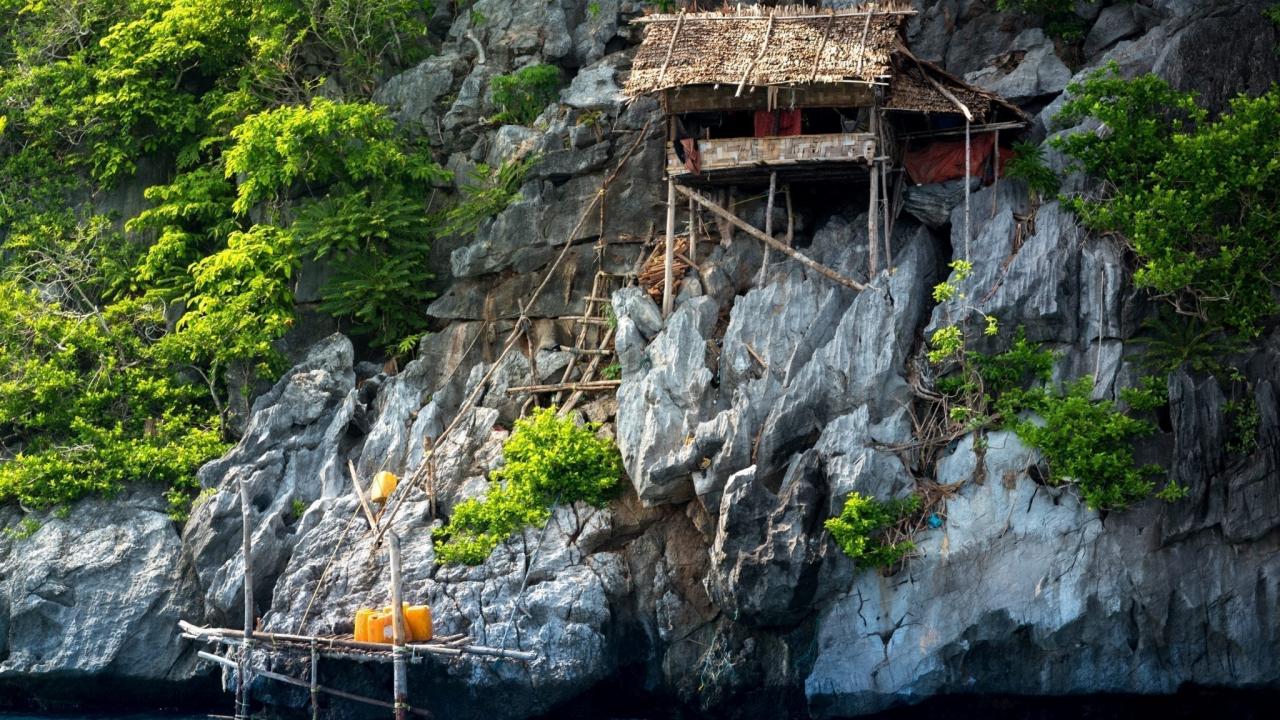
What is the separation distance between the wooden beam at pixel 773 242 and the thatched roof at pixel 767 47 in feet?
5.81

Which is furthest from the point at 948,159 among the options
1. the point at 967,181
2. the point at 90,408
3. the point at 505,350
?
the point at 90,408

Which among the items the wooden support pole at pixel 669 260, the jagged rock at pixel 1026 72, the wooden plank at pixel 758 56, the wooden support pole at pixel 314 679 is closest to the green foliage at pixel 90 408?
the wooden support pole at pixel 314 679

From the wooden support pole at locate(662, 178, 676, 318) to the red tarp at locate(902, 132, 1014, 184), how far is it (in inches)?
134

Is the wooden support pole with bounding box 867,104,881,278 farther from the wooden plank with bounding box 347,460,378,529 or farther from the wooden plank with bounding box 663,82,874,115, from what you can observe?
the wooden plank with bounding box 347,460,378,529

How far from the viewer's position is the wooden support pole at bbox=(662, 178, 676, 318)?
24.9 meters

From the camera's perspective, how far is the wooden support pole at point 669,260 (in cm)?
2492

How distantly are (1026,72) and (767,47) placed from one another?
4093 millimetres

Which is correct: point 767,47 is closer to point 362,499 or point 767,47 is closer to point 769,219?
point 769,219

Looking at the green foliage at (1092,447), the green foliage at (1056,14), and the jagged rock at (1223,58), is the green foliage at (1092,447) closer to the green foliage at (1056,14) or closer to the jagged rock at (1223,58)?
the jagged rock at (1223,58)

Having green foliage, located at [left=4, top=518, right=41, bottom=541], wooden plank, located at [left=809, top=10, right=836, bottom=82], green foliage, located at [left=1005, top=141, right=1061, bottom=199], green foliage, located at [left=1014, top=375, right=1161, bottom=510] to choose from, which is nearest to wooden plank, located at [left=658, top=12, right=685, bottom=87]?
wooden plank, located at [left=809, top=10, right=836, bottom=82]

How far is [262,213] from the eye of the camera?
28.8 meters

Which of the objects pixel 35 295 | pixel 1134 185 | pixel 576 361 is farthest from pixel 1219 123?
pixel 35 295

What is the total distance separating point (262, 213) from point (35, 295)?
3.81 m

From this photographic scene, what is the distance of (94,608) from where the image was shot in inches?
993
